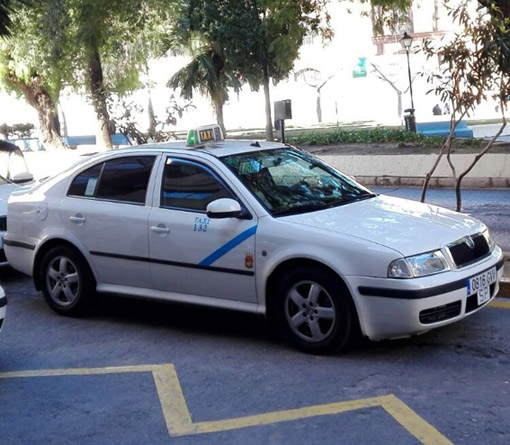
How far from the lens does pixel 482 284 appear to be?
595cm

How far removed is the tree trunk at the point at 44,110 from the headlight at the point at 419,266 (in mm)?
28222

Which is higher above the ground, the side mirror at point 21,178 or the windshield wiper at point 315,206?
the side mirror at point 21,178

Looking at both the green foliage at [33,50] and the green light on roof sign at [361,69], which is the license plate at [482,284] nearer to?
the green foliage at [33,50]

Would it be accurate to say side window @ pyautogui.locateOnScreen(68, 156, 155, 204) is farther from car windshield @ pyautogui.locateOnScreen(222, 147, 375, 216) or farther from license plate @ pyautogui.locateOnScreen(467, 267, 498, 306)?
license plate @ pyautogui.locateOnScreen(467, 267, 498, 306)

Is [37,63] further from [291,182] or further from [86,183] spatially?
[291,182]

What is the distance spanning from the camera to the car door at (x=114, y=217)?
686 centimetres

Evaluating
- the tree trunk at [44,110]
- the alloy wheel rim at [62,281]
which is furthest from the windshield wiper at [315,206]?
the tree trunk at [44,110]

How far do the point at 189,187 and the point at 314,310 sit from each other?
1491mm

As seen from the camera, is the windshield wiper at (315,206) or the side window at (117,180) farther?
the side window at (117,180)

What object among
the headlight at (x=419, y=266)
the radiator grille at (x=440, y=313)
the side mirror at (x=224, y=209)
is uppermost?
the side mirror at (x=224, y=209)

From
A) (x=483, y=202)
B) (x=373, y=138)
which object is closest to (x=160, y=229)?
(x=483, y=202)

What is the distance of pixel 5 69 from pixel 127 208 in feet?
82.4

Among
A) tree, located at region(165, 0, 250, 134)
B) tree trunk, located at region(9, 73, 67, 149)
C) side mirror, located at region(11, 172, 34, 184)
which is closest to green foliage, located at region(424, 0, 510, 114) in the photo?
side mirror, located at region(11, 172, 34, 184)

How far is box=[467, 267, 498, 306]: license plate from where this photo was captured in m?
5.82
